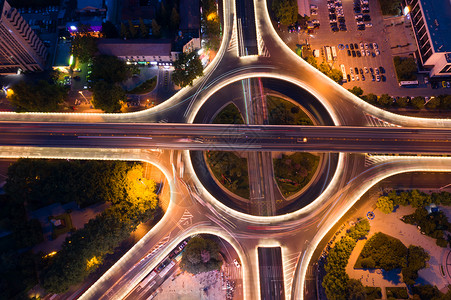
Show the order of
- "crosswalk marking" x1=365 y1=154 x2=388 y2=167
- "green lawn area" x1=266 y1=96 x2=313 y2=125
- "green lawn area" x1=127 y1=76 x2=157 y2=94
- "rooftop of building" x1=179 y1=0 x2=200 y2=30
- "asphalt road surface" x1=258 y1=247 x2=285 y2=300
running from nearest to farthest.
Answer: "asphalt road surface" x1=258 y1=247 x2=285 y2=300 → "crosswalk marking" x1=365 y1=154 x2=388 y2=167 → "green lawn area" x1=266 y1=96 x2=313 y2=125 → "rooftop of building" x1=179 y1=0 x2=200 y2=30 → "green lawn area" x1=127 y1=76 x2=157 y2=94

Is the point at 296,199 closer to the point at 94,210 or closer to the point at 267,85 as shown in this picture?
the point at 267,85

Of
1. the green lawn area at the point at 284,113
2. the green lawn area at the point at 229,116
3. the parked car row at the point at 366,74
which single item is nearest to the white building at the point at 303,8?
the parked car row at the point at 366,74

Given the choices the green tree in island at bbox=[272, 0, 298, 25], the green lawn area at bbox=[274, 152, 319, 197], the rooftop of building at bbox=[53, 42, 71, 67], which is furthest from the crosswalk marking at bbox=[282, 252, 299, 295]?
the rooftop of building at bbox=[53, 42, 71, 67]

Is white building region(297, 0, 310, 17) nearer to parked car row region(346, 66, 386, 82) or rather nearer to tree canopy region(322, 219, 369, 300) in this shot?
parked car row region(346, 66, 386, 82)

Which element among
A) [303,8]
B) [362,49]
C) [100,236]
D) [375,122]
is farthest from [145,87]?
[362,49]

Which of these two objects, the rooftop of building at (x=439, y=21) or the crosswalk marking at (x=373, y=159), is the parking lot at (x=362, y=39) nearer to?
the rooftop of building at (x=439, y=21)

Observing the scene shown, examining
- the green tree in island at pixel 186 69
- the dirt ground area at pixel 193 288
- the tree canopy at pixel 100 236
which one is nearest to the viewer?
the tree canopy at pixel 100 236
